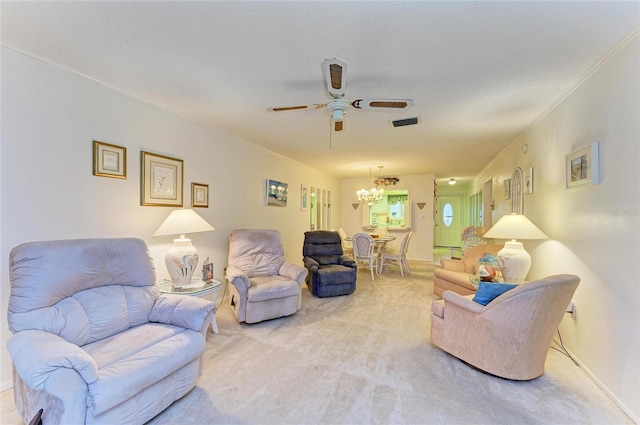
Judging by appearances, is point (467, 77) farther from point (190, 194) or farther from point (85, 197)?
point (85, 197)

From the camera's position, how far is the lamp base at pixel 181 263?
271 cm

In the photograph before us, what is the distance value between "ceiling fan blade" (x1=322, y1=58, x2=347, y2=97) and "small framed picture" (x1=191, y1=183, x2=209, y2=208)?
2.24 metres

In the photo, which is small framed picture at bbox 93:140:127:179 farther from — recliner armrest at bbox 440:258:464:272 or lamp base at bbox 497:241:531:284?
recliner armrest at bbox 440:258:464:272

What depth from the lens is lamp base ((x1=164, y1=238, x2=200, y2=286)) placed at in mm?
2711

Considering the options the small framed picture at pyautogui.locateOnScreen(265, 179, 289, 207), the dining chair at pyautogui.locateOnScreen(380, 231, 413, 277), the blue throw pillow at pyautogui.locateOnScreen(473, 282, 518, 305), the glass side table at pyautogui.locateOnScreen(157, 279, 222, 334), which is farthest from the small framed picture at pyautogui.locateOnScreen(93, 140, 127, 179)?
the dining chair at pyautogui.locateOnScreen(380, 231, 413, 277)

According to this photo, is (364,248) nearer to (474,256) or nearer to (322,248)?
(322,248)

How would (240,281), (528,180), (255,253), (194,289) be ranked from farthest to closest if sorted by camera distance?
(255,253), (528,180), (240,281), (194,289)

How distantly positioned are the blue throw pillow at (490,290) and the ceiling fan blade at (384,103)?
62.0 inches

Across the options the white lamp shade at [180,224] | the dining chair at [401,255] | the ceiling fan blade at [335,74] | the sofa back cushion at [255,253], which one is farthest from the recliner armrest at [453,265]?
the white lamp shade at [180,224]

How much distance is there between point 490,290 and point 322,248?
2982mm

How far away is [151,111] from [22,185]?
4.28ft

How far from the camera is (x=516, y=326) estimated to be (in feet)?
6.66

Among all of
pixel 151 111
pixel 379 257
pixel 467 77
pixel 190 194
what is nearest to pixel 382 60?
pixel 467 77

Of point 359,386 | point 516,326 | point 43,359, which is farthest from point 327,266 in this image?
point 43,359
